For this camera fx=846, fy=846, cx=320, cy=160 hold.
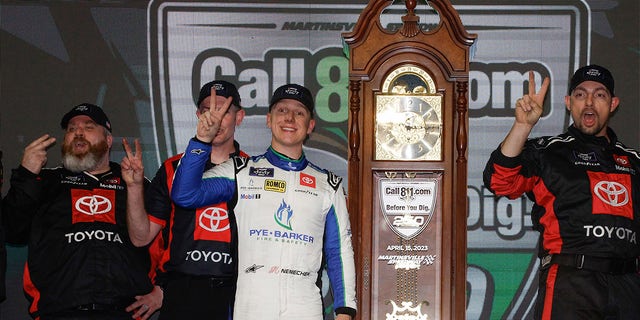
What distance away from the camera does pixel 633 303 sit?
11.0 ft

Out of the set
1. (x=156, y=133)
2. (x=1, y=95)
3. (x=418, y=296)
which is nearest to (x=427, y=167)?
(x=418, y=296)

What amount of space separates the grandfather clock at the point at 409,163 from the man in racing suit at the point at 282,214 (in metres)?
0.53

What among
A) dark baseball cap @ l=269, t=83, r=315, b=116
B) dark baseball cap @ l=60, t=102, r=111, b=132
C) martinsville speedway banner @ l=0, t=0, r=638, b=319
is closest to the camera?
dark baseball cap @ l=269, t=83, r=315, b=116

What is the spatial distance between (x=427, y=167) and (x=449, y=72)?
17.0 inches

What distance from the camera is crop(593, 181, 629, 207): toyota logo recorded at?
3432 millimetres

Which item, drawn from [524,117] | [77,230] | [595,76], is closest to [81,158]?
[77,230]

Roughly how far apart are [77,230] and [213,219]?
62 centimetres

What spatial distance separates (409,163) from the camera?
3760 mm

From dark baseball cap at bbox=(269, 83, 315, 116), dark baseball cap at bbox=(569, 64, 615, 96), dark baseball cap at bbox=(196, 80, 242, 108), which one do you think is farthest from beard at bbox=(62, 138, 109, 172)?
dark baseball cap at bbox=(569, 64, 615, 96)

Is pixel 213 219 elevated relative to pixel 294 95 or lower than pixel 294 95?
lower

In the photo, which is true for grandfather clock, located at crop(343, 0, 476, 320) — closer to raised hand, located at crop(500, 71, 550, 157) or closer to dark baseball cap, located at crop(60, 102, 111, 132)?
raised hand, located at crop(500, 71, 550, 157)

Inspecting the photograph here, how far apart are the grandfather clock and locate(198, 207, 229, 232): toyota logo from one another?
23.9 inches

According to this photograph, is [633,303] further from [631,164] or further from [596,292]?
[631,164]

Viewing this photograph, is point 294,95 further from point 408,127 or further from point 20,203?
point 20,203
